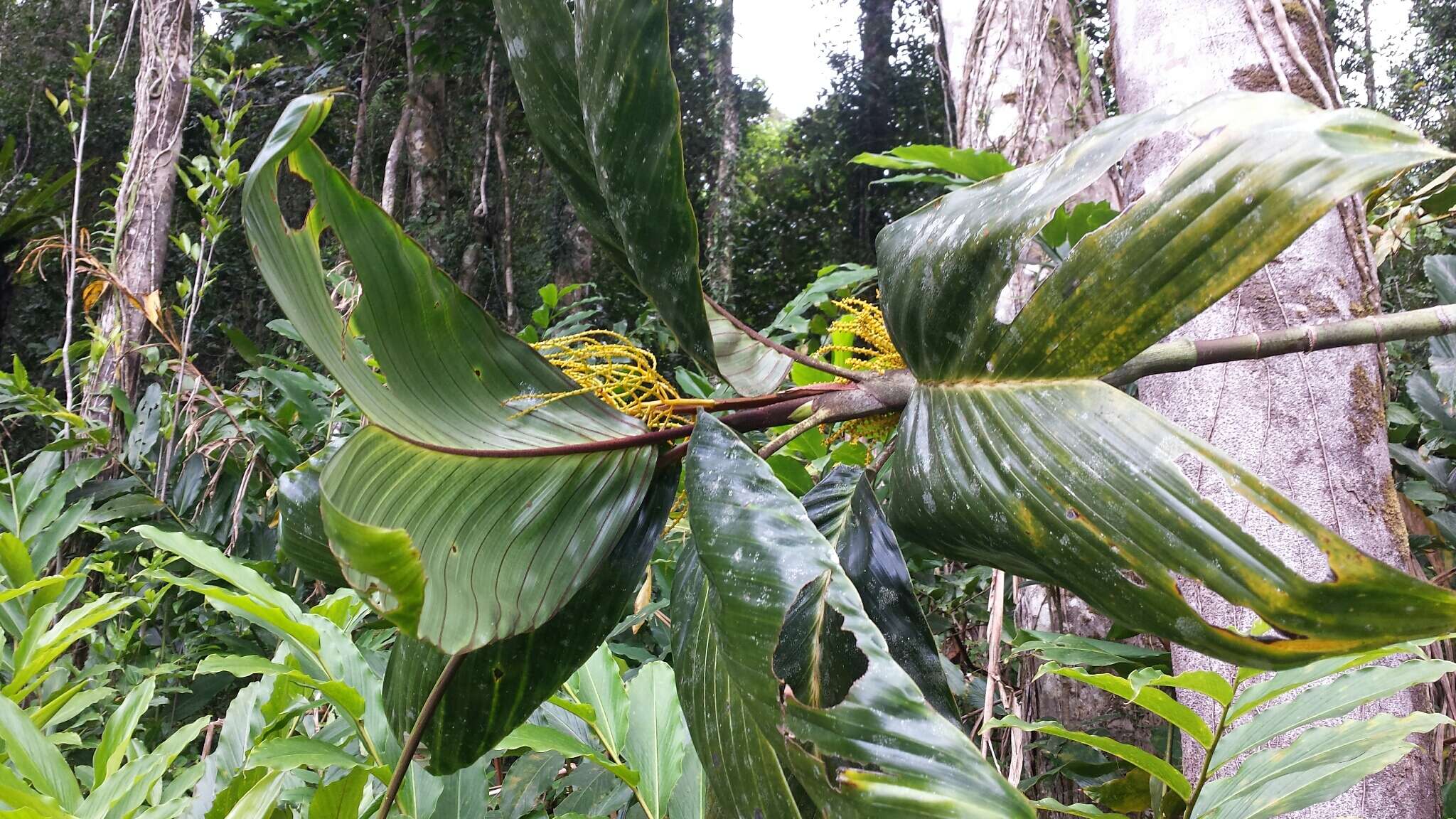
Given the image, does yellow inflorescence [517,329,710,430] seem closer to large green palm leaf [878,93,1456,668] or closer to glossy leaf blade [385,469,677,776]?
glossy leaf blade [385,469,677,776]

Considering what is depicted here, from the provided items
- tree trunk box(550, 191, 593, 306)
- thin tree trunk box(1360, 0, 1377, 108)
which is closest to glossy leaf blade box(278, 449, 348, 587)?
tree trunk box(550, 191, 593, 306)

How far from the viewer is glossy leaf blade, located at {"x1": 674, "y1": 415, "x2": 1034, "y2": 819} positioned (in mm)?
283

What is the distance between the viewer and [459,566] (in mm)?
418

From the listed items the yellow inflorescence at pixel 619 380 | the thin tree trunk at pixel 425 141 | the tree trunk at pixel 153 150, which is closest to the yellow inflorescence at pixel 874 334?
the yellow inflorescence at pixel 619 380

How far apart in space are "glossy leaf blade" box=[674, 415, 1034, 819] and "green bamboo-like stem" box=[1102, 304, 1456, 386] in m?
0.22

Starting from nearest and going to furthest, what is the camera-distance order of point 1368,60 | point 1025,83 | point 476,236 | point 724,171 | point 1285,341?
1. point 1285,341
2. point 1025,83
3. point 476,236
4. point 1368,60
5. point 724,171

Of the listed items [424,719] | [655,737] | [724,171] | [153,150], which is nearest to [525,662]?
[424,719]

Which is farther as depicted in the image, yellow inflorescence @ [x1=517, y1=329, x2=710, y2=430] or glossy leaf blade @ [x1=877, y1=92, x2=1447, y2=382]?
yellow inflorescence @ [x1=517, y1=329, x2=710, y2=430]

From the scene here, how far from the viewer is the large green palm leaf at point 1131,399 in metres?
0.27

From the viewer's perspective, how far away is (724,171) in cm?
643

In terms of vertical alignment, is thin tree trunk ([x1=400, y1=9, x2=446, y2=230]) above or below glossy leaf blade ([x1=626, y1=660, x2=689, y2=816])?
above

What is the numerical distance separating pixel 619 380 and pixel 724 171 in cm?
617

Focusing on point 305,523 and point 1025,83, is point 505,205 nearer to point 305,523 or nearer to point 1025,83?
point 1025,83

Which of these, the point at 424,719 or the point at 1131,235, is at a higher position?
the point at 1131,235
